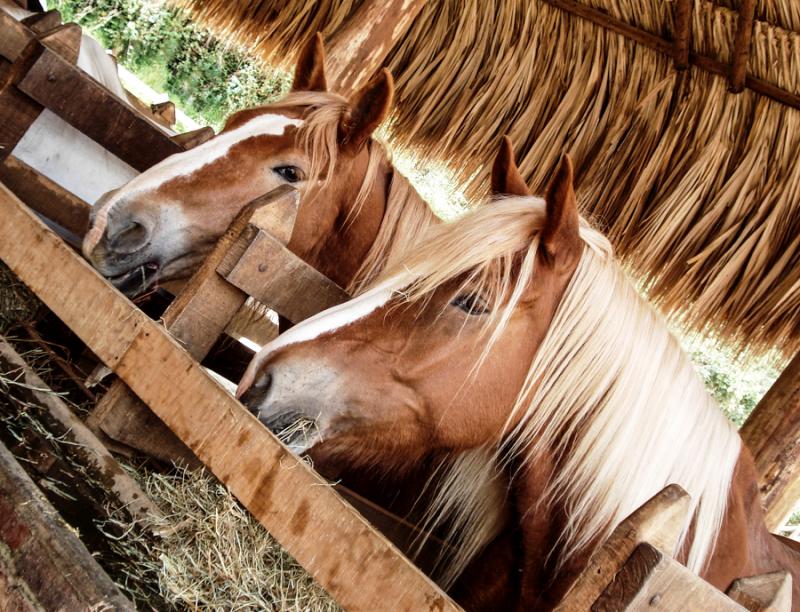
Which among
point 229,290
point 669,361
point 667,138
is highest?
point 667,138

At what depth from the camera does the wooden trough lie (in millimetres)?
967

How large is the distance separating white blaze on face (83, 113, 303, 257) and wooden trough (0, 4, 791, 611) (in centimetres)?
33

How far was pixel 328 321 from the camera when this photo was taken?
4.99 ft

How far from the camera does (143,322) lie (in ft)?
4.52

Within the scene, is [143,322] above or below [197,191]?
below

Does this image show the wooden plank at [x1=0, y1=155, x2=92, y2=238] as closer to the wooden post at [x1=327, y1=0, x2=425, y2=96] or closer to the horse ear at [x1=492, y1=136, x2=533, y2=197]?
the wooden post at [x1=327, y1=0, x2=425, y2=96]

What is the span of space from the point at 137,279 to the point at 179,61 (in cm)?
1064

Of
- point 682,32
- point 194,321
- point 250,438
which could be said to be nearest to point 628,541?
point 250,438

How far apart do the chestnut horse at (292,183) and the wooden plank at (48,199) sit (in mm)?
498

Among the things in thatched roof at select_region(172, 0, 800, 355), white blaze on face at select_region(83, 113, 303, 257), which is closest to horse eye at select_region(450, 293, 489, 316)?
white blaze on face at select_region(83, 113, 303, 257)

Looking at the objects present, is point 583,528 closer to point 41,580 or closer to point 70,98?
point 41,580

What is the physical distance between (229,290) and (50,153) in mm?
1394

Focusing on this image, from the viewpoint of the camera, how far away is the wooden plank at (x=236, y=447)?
1093 millimetres

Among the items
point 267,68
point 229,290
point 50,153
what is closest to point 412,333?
point 229,290
